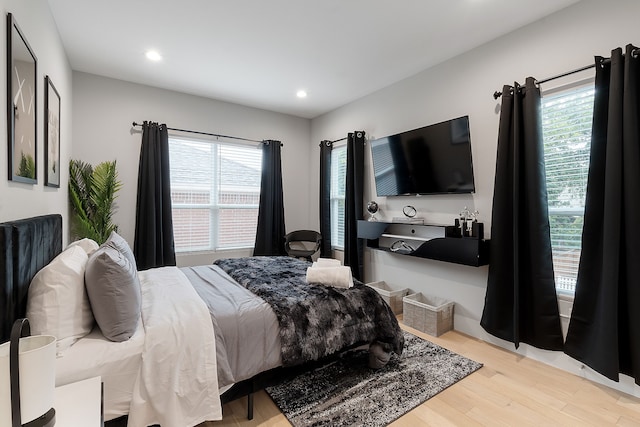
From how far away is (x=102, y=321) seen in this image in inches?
57.6

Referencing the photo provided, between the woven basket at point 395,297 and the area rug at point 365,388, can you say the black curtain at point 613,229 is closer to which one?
the area rug at point 365,388

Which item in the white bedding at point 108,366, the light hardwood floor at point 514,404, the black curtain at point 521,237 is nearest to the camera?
the white bedding at point 108,366

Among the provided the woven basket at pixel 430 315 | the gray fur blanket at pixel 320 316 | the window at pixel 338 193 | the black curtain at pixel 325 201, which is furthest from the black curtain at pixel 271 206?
the woven basket at pixel 430 315

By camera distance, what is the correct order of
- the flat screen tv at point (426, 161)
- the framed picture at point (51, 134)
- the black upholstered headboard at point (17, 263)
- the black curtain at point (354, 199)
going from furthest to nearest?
the black curtain at point (354, 199), the flat screen tv at point (426, 161), the framed picture at point (51, 134), the black upholstered headboard at point (17, 263)

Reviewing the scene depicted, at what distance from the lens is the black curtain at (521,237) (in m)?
2.39

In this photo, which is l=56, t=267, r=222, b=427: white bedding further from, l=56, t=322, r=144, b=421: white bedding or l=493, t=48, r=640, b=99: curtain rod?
l=493, t=48, r=640, b=99: curtain rod

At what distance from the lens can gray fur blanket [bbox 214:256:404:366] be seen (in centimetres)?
185

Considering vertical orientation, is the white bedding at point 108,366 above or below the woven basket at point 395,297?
above

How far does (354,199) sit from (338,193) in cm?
60

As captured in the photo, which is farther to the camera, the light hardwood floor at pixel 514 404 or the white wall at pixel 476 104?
the white wall at pixel 476 104

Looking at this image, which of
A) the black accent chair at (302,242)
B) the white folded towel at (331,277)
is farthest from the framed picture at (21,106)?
the black accent chair at (302,242)

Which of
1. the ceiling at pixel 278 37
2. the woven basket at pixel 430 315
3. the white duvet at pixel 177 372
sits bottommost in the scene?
the woven basket at pixel 430 315

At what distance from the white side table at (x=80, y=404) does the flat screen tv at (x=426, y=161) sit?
2.99m

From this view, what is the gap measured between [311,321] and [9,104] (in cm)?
191
